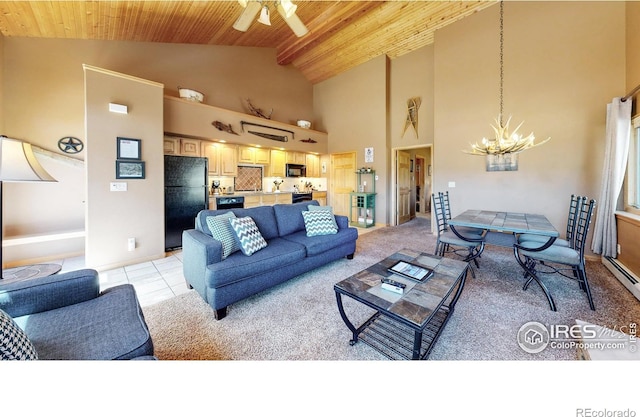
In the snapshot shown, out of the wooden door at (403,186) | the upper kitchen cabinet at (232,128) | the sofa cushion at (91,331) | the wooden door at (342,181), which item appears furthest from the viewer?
the wooden door at (342,181)

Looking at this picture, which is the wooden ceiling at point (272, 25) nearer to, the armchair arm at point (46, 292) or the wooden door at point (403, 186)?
the wooden door at point (403, 186)

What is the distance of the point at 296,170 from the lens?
6.39 m

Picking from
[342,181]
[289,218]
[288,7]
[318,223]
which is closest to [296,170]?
[342,181]

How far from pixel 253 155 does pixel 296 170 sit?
1.31 metres

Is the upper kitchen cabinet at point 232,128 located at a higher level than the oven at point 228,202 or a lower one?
higher

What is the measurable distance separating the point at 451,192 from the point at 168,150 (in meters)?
5.66

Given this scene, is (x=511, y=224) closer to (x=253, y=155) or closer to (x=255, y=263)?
(x=255, y=263)

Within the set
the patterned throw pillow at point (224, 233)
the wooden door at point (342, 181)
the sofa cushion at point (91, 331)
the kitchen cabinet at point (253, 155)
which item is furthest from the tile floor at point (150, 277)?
the wooden door at point (342, 181)

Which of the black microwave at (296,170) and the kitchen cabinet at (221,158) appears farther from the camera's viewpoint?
the black microwave at (296,170)

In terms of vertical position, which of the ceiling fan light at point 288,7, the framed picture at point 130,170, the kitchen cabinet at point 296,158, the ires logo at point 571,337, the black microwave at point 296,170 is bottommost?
the ires logo at point 571,337

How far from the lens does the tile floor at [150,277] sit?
7.64ft

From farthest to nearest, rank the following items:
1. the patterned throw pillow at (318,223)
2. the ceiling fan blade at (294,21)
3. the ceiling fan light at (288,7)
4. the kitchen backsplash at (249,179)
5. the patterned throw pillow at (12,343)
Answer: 1. the kitchen backsplash at (249,179)
2. the patterned throw pillow at (318,223)
3. the ceiling fan blade at (294,21)
4. the ceiling fan light at (288,7)
5. the patterned throw pillow at (12,343)

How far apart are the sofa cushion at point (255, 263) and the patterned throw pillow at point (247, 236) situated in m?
0.05
